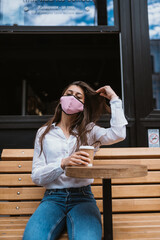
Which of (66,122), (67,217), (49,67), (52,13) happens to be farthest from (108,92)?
(49,67)

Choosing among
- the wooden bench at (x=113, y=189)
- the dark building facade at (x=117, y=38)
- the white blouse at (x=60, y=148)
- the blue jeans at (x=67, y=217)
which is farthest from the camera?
the dark building facade at (x=117, y=38)

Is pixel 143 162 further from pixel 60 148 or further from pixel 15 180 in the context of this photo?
pixel 15 180

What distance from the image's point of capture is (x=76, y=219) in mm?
1748

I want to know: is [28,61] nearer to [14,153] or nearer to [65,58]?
[65,58]

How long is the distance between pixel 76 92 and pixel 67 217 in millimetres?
1017

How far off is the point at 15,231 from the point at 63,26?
2520mm

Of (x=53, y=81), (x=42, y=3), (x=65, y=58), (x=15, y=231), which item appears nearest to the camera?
(x=15, y=231)

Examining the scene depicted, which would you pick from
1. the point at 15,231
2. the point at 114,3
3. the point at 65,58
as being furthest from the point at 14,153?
the point at 65,58

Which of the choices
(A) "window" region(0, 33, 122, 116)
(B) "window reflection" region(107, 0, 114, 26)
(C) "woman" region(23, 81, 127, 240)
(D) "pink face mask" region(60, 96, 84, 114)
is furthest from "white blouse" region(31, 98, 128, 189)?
(A) "window" region(0, 33, 122, 116)

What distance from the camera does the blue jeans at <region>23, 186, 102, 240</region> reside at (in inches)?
64.1

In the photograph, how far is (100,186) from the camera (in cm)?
258

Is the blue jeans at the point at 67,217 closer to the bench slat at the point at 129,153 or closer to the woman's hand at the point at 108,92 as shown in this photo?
the bench slat at the point at 129,153

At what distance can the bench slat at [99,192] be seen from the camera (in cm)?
250

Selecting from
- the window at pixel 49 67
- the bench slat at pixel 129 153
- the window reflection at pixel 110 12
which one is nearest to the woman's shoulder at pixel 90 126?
the bench slat at pixel 129 153
